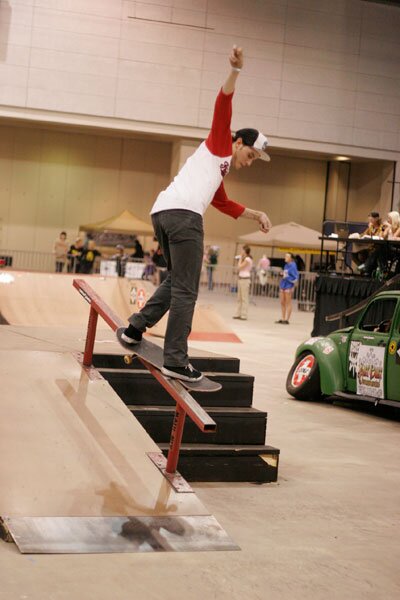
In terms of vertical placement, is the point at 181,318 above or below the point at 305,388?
above

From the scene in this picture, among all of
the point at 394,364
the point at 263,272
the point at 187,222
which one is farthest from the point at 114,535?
the point at 263,272

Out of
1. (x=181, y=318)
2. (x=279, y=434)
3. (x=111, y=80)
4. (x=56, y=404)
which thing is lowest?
(x=279, y=434)

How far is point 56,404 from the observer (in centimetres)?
682

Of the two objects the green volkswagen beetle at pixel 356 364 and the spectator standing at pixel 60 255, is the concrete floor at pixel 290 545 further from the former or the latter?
the spectator standing at pixel 60 255

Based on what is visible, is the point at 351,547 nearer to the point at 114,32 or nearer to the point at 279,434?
the point at 279,434

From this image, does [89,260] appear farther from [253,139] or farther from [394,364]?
[253,139]

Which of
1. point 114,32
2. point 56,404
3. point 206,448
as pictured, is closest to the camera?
point 56,404

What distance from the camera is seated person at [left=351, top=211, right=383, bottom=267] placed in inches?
763

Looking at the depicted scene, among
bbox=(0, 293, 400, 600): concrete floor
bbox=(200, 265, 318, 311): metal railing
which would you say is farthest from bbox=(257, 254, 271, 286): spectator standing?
bbox=(0, 293, 400, 600): concrete floor

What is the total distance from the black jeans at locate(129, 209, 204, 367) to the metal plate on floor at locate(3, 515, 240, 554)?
4.10 ft

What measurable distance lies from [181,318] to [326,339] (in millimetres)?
6227

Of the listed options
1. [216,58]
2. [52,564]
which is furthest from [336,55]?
[52,564]

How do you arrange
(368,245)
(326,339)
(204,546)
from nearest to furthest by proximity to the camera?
1. (204,546)
2. (326,339)
3. (368,245)

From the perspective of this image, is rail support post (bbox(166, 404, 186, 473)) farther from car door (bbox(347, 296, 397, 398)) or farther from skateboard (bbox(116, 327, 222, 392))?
car door (bbox(347, 296, 397, 398))
